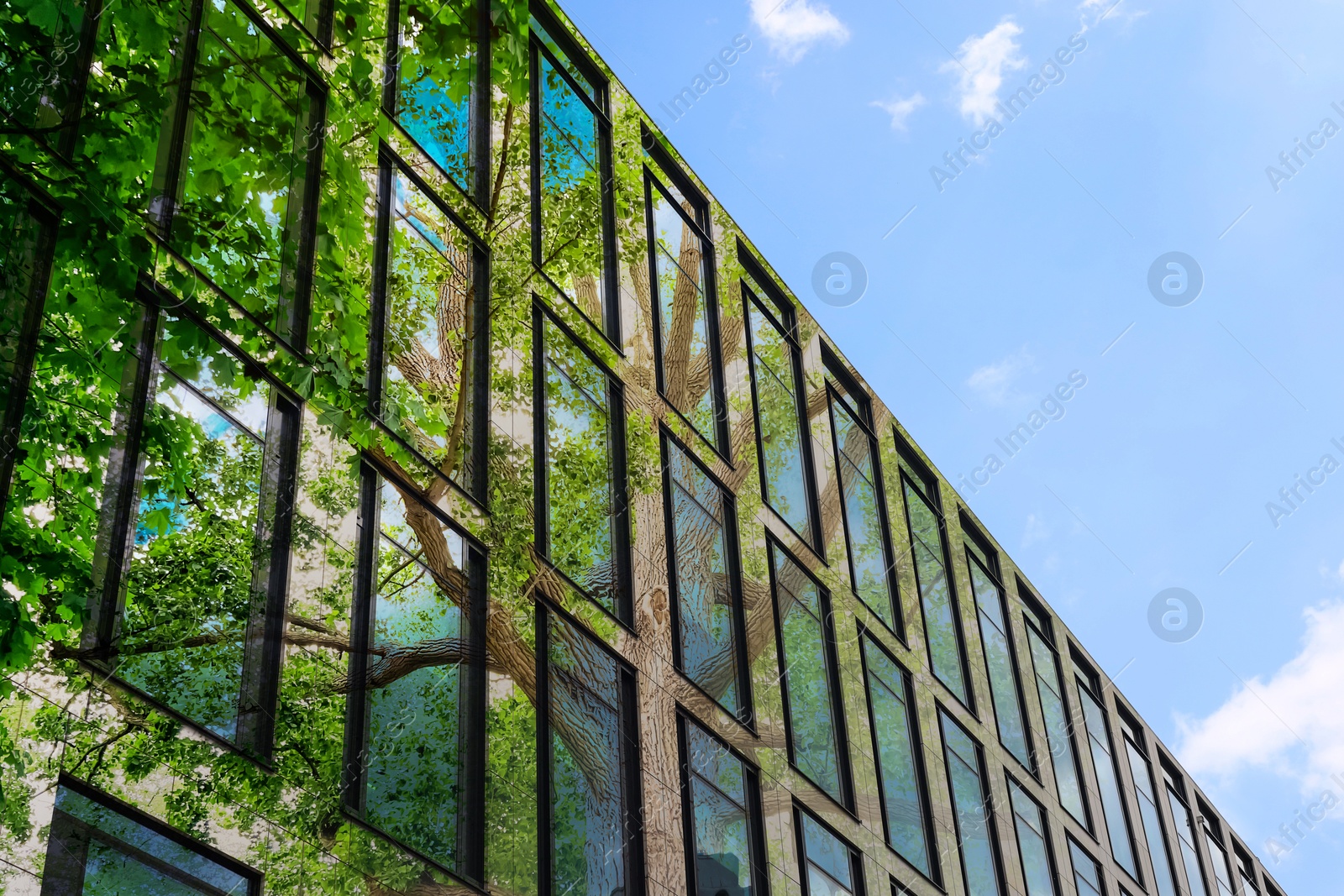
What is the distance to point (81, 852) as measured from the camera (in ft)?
29.3

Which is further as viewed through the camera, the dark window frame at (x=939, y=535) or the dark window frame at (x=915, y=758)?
the dark window frame at (x=939, y=535)

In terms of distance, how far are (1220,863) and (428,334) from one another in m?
34.7

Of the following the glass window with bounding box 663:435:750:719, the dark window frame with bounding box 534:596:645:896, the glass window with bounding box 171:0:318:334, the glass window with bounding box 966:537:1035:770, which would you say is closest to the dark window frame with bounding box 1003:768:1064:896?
the glass window with bounding box 966:537:1035:770

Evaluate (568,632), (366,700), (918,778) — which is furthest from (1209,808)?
(366,700)

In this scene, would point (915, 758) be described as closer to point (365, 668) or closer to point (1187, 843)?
point (365, 668)

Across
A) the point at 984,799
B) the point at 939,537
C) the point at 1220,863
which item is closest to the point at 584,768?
the point at 984,799

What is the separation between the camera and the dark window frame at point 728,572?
707 inches

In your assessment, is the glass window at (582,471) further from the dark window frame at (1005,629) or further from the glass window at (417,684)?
the dark window frame at (1005,629)

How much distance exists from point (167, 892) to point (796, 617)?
1304cm

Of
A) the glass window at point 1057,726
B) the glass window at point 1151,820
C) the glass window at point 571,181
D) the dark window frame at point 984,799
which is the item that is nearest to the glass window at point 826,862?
the dark window frame at point 984,799

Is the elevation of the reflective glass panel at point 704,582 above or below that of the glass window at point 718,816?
above

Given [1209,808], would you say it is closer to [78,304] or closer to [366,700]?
[366,700]

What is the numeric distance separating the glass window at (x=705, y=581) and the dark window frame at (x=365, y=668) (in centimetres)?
440

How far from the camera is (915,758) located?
23.8 metres
